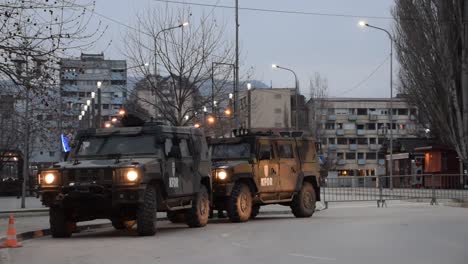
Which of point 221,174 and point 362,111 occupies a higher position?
point 362,111

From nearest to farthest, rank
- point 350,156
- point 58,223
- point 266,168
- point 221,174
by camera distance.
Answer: point 58,223 < point 221,174 < point 266,168 < point 350,156

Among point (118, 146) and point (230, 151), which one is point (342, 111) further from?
point (118, 146)

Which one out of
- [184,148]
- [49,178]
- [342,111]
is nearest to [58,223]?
[49,178]

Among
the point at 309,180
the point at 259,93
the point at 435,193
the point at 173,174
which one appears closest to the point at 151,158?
the point at 173,174

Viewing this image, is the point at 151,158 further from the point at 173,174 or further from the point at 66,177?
the point at 66,177

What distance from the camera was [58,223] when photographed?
14.9 meters

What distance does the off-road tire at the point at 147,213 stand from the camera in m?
14.5

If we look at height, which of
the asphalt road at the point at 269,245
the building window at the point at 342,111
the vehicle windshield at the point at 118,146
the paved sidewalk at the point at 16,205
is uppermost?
the building window at the point at 342,111

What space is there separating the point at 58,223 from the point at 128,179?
6.53ft

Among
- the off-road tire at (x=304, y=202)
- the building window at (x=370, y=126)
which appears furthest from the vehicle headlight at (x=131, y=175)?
the building window at (x=370, y=126)

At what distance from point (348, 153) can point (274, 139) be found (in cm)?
9175

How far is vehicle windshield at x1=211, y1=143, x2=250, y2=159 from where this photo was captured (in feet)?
64.8

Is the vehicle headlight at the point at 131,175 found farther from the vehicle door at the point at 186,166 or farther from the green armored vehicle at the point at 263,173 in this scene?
the green armored vehicle at the point at 263,173

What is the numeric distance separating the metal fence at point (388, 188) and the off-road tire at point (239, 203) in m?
9.31
